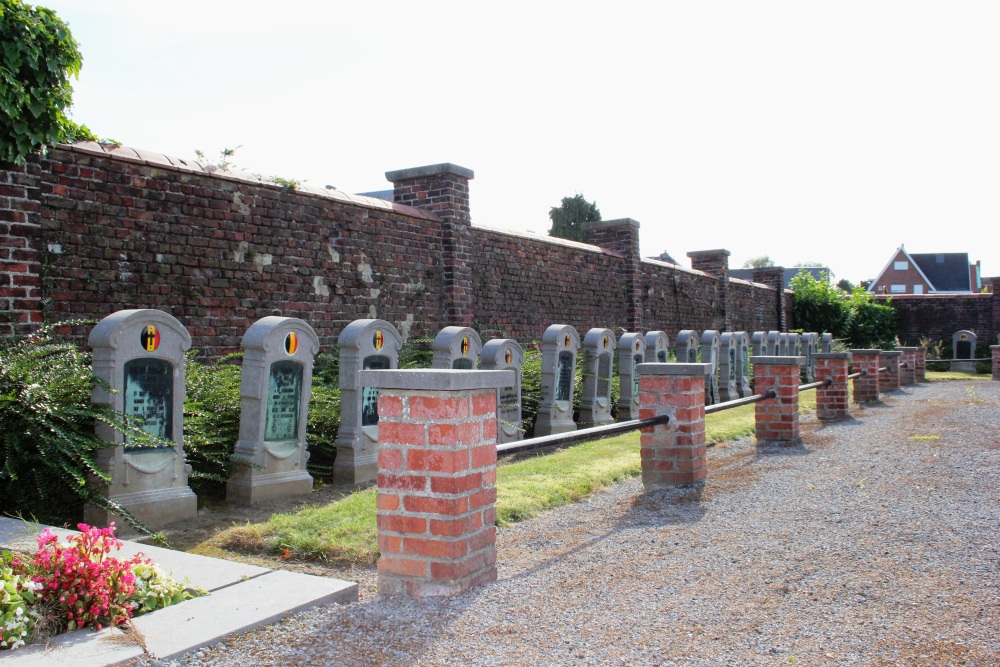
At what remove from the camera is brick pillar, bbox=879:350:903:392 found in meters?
16.1

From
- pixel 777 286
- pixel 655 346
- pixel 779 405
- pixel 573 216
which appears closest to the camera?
pixel 779 405

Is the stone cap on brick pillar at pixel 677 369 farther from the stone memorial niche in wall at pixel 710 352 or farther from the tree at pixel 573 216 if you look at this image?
the tree at pixel 573 216

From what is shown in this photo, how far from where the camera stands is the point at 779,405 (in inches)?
339

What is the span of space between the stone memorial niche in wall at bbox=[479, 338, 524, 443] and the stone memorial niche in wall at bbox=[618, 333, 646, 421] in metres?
2.83

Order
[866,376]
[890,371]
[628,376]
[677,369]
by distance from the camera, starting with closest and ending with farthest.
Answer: [677,369] → [628,376] → [866,376] → [890,371]

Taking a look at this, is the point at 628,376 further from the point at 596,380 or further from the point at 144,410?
the point at 144,410

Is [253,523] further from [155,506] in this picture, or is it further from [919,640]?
[919,640]

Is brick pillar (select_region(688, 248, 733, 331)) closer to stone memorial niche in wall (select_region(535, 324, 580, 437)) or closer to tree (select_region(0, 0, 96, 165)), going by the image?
stone memorial niche in wall (select_region(535, 324, 580, 437))

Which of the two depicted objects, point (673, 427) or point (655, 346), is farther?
point (655, 346)

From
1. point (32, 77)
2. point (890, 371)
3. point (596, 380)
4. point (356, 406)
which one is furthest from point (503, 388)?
point (890, 371)

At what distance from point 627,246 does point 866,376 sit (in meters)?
4.84

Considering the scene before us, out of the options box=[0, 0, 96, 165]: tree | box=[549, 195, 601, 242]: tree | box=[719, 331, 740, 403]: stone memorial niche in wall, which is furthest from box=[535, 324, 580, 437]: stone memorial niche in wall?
box=[549, 195, 601, 242]: tree

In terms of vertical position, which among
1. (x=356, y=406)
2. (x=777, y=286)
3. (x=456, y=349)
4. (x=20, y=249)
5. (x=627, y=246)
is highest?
(x=777, y=286)

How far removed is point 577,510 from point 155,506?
283cm
